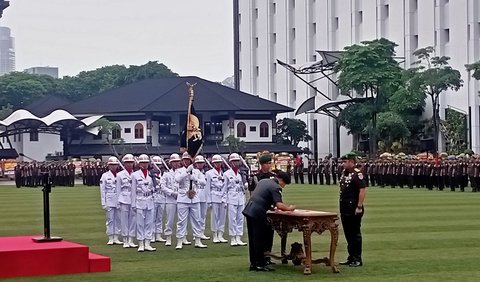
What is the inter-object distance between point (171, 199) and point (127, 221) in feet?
3.40

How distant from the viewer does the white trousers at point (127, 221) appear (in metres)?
20.2

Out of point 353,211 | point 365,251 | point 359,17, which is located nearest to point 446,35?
point 359,17

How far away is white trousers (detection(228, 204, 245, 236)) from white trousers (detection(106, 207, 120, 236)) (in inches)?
96.1

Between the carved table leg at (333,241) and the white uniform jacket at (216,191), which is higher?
the white uniform jacket at (216,191)

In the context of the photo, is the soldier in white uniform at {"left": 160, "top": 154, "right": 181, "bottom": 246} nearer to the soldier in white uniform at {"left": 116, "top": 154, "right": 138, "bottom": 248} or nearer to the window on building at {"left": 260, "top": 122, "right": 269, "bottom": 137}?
the soldier in white uniform at {"left": 116, "top": 154, "right": 138, "bottom": 248}

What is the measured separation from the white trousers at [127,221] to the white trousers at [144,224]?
0.32 m

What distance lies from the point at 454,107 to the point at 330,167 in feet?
46.0

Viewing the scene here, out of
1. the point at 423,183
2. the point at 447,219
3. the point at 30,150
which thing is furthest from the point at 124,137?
the point at 447,219

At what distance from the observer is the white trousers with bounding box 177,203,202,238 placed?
1998 centimetres

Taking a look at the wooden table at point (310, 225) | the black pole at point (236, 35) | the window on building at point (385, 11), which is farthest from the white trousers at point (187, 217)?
the black pole at point (236, 35)

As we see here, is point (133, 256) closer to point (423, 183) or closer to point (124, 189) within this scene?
point (124, 189)

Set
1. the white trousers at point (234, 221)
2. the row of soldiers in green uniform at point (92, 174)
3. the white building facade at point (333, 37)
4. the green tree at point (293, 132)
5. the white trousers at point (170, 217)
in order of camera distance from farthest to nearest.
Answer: the green tree at point (293, 132)
the white building facade at point (333, 37)
the row of soldiers in green uniform at point (92, 174)
the white trousers at point (170, 217)
the white trousers at point (234, 221)

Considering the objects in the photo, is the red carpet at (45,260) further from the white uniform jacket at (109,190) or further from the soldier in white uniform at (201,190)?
the white uniform jacket at (109,190)

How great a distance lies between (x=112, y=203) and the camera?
21.1 m
